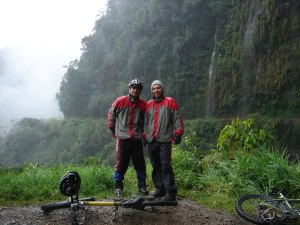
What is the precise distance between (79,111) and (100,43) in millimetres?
9457

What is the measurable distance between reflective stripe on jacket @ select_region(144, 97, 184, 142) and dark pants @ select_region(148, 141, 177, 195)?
11 cm

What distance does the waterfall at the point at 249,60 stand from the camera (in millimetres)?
26766

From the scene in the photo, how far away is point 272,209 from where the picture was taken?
4.10 meters

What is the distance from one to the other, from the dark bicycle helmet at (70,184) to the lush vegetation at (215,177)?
147 cm

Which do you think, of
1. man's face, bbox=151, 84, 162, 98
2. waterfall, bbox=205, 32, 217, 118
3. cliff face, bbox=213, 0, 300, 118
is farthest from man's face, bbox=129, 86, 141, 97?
waterfall, bbox=205, 32, 217, 118

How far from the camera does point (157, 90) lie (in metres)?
5.17

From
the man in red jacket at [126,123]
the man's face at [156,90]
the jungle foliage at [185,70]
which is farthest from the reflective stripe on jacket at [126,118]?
the jungle foliage at [185,70]

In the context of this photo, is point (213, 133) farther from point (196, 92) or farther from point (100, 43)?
point (100, 43)

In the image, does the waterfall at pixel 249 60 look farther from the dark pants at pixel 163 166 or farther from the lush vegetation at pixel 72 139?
the dark pants at pixel 163 166

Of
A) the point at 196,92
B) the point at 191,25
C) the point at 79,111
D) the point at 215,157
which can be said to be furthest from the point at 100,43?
the point at 215,157

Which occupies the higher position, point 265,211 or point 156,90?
point 156,90

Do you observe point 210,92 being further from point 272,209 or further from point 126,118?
point 272,209

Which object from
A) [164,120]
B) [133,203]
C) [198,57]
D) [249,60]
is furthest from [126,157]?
[198,57]

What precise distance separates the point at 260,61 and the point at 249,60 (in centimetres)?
97
